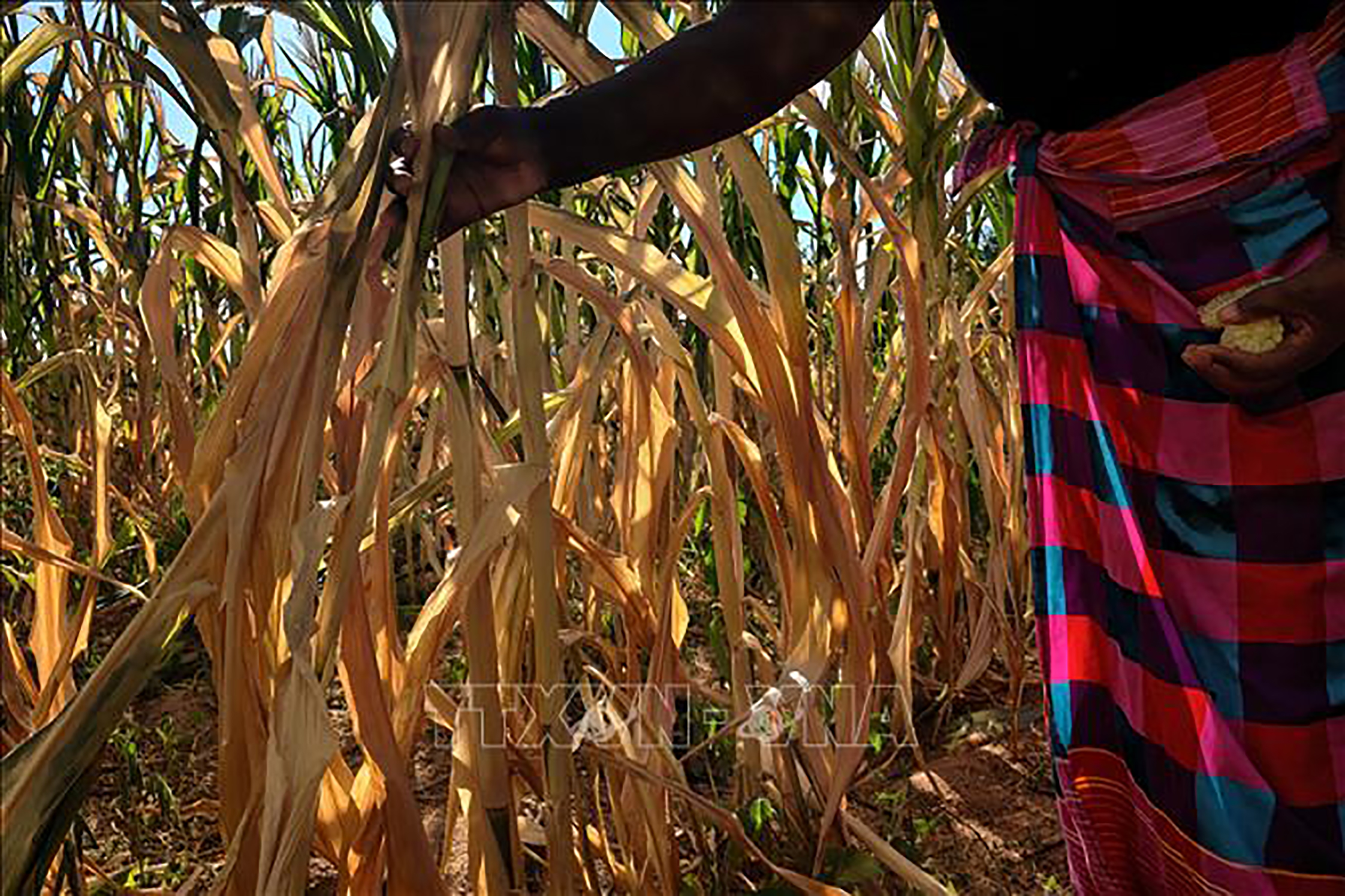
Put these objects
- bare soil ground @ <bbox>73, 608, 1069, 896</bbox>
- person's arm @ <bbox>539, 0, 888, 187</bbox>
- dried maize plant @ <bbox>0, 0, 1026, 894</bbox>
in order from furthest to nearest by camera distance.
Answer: bare soil ground @ <bbox>73, 608, 1069, 896</bbox> → person's arm @ <bbox>539, 0, 888, 187</bbox> → dried maize plant @ <bbox>0, 0, 1026, 894</bbox>

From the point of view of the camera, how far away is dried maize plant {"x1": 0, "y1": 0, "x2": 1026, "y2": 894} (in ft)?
1.58

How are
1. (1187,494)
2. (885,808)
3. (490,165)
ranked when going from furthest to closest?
(885,808) → (1187,494) → (490,165)

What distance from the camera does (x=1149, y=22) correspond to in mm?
649

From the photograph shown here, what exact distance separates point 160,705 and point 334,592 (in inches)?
49.7

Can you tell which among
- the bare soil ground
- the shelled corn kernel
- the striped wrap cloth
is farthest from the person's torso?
the bare soil ground

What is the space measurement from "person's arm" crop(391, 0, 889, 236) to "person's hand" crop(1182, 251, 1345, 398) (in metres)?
0.25

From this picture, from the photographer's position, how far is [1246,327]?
0.64 m

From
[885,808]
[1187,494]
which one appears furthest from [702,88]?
[885,808]

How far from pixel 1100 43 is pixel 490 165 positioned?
329mm

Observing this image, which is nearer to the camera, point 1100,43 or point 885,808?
point 1100,43

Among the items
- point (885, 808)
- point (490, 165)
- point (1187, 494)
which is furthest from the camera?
point (885, 808)

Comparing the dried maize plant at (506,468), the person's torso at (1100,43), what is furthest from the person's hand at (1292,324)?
the dried maize plant at (506,468)

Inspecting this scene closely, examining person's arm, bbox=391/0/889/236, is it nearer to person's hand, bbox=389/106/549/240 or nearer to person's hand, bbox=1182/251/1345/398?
person's hand, bbox=389/106/549/240

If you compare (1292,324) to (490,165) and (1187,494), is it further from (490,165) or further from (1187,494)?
(490,165)
